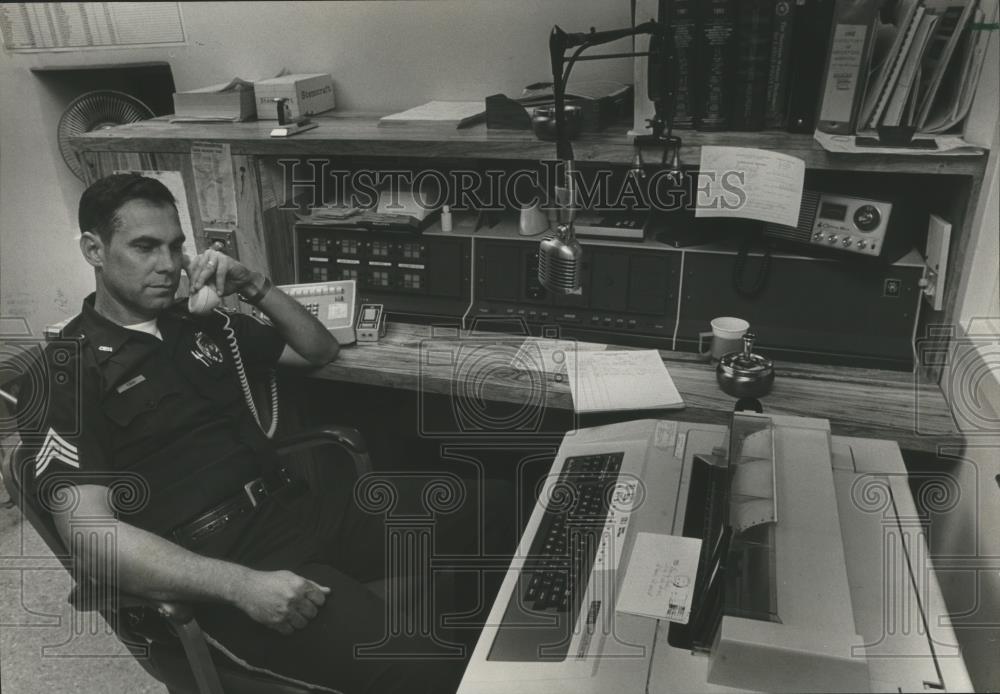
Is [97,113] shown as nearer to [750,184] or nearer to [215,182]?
[215,182]

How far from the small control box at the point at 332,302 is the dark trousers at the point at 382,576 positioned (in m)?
0.39

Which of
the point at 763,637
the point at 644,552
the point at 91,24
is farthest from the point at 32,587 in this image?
the point at 763,637

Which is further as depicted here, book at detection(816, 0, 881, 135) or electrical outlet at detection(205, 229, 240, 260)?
electrical outlet at detection(205, 229, 240, 260)

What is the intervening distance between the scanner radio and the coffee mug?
218 millimetres

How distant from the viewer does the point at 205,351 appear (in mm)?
1659

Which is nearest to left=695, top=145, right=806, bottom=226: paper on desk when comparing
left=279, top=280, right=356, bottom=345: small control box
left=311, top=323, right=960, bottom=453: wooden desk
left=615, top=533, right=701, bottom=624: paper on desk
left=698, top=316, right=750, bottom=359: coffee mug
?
Result: left=698, top=316, right=750, bottom=359: coffee mug

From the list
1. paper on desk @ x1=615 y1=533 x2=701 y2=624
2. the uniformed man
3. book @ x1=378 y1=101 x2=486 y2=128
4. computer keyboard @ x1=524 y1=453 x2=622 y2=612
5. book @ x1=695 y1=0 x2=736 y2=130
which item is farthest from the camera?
book @ x1=378 y1=101 x2=486 y2=128

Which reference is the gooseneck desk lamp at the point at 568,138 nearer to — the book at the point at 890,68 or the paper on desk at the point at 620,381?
the paper on desk at the point at 620,381

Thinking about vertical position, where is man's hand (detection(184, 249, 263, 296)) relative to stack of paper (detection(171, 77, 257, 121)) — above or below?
below

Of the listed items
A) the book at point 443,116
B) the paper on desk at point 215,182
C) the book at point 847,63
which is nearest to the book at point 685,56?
the book at point 847,63

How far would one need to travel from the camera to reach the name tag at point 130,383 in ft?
4.94

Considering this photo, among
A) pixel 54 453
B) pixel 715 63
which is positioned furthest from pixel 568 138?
pixel 54 453

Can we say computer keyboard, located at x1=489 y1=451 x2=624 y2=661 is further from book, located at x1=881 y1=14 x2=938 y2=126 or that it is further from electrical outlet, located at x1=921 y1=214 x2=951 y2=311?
book, located at x1=881 y1=14 x2=938 y2=126

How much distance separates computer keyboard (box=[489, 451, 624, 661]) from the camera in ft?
3.46
